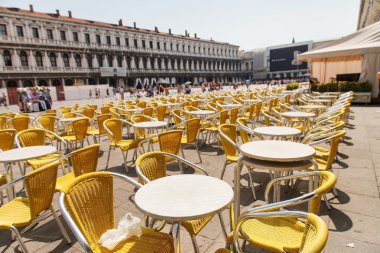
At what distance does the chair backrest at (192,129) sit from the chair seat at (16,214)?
9.46ft

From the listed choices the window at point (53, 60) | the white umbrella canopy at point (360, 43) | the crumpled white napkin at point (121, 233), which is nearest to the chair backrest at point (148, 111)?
the crumpled white napkin at point (121, 233)

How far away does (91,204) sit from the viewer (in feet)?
6.81

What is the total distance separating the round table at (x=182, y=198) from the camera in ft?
5.51

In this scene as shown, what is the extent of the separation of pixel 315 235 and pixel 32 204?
234 centimetres

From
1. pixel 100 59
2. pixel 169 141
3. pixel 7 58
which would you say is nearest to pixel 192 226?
pixel 169 141

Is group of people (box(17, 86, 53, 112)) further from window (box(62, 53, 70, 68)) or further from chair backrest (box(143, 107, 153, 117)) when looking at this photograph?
window (box(62, 53, 70, 68))

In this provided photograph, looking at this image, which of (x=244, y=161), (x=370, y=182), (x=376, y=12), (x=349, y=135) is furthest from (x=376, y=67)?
(x=244, y=161)

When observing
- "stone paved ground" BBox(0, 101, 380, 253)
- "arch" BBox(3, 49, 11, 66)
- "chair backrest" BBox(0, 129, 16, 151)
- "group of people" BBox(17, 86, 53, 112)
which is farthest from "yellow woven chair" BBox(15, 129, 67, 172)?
"arch" BBox(3, 49, 11, 66)

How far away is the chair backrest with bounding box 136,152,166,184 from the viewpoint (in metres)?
2.55

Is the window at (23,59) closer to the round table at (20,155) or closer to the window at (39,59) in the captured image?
the window at (39,59)

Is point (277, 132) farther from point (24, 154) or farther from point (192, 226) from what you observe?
point (24, 154)

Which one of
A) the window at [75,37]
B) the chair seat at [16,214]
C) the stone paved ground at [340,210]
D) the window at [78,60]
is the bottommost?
the stone paved ground at [340,210]

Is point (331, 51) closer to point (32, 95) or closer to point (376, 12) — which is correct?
point (376, 12)

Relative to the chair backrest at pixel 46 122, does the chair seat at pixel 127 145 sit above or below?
below
